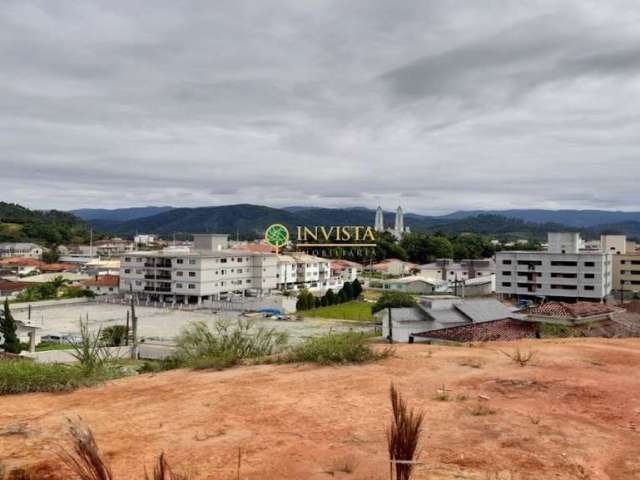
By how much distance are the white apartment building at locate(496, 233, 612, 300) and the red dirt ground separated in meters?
40.7

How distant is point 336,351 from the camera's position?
9711 millimetres

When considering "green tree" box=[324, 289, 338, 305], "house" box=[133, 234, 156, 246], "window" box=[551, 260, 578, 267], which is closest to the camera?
"window" box=[551, 260, 578, 267]

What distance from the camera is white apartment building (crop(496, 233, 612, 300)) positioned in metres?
46.2

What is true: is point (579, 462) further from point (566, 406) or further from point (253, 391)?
point (253, 391)

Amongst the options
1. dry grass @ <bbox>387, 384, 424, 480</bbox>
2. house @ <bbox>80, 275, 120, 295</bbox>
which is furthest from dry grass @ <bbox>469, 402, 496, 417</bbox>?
house @ <bbox>80, 275, 120, 295</bbox>

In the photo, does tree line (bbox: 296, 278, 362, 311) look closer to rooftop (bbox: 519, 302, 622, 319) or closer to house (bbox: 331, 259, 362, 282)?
house (bbox: 331, 259, 362, 282)

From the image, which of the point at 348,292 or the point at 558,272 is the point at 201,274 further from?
the point at 558,272

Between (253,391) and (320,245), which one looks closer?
(253,391)

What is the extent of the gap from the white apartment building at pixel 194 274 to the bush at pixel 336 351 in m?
39.8

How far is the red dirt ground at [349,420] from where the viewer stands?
484cm

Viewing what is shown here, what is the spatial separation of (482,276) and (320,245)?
2824 centimetres

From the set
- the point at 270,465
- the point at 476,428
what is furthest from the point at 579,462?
the point at 270,465

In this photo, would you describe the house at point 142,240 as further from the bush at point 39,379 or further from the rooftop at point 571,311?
the bush at point 39,379

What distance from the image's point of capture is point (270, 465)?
4.86 m
